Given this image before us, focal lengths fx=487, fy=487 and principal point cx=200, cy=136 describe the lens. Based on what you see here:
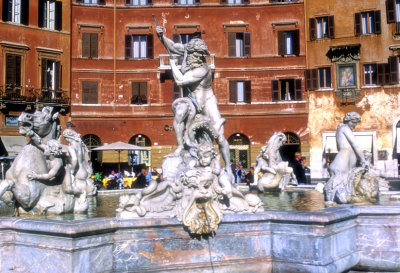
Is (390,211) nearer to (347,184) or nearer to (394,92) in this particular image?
(347,184)

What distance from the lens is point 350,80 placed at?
99.4ft

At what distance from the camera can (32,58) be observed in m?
28.9

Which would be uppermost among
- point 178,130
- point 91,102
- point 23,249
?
point 91,102

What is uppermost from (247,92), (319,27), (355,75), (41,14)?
(41,14)

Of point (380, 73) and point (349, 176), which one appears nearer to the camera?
point (349, 176)

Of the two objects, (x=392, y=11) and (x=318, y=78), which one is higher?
(x=392, y=11)

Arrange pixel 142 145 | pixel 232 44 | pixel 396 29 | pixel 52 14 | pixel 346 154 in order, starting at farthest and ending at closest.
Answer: pixel 232 44
pixel 142 145
pixel 52 14
pixel 396 29
pixel 346 154

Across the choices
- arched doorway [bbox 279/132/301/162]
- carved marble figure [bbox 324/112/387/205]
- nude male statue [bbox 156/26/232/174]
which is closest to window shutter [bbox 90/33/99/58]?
arched doorway [bbox 279/132/301/162]

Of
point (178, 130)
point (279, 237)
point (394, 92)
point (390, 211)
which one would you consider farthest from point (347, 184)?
point (394, 92)

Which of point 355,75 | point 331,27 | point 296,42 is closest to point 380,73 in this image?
point 355,75

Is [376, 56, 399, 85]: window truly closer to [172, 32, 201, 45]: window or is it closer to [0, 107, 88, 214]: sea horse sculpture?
[172, 32, 201, 45]: window

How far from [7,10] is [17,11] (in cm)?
65

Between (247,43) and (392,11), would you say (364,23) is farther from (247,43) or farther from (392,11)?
(247,43)

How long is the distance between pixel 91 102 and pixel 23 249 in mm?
27109
